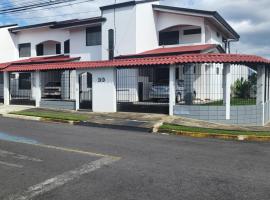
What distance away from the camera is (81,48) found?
27.8 m

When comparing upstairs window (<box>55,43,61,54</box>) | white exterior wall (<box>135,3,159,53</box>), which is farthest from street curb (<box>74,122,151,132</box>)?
upstairs window (<box>55,43,61,54</box>)

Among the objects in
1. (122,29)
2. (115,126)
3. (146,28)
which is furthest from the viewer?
(146,28)

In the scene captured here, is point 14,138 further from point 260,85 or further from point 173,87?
point 260,85

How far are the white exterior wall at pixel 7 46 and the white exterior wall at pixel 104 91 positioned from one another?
1811 centimetres

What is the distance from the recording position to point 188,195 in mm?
5484

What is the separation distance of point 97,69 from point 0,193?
44.7 ft

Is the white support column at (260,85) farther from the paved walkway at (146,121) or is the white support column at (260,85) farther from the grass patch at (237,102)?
the paved walkway at (146,121)

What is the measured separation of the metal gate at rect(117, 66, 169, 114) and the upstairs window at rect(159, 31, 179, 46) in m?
4.36

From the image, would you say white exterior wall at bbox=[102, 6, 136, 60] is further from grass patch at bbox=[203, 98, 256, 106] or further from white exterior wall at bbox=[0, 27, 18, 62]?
white exterior wall at bbox=[0, 27, 18, 62]

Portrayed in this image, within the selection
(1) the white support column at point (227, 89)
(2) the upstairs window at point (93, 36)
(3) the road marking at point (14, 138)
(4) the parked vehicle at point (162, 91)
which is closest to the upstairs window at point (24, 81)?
(2) the upstairs window at point (93, 36)

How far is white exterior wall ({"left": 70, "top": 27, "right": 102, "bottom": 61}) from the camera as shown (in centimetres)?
2706

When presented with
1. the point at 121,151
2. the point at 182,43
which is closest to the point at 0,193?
the point at 121,151

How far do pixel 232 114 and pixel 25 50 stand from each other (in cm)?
2480

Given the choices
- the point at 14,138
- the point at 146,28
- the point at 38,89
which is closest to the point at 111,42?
the point at 146,28
